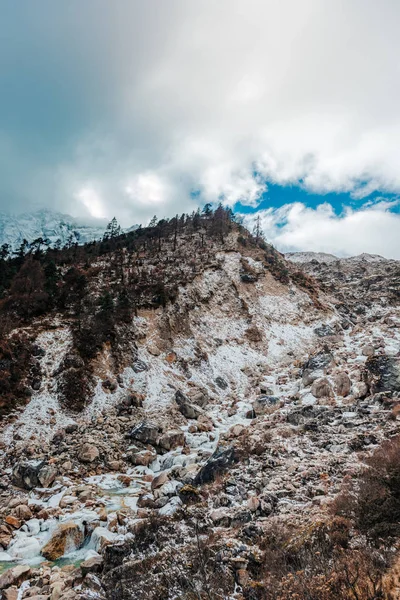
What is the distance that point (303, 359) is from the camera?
35969 millimetres

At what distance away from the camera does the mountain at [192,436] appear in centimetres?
873

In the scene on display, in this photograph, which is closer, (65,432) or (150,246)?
(65,432)

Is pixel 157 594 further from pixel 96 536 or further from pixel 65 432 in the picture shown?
pixel 65 432

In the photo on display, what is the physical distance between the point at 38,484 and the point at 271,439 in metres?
13.3

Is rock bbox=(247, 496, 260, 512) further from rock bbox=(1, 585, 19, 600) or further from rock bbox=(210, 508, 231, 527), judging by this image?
rock bbox=(1, 585, 19, 600)

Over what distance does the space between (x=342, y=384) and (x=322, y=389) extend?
5.58 ft

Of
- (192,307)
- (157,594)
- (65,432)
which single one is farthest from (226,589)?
(192,307)

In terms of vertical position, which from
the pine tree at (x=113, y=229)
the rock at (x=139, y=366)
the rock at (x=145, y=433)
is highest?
the pine tree at (x=113, y=229)

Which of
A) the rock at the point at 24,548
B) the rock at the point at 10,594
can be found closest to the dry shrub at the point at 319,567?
the rock at the point at 10,594

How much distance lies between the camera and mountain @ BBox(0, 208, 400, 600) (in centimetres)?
873

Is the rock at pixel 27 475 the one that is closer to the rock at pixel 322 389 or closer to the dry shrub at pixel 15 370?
the dry shrub at pixel 15 370

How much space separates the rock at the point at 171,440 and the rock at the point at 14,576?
1115cm

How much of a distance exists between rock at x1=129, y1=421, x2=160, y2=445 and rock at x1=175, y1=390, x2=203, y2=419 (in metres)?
3.78

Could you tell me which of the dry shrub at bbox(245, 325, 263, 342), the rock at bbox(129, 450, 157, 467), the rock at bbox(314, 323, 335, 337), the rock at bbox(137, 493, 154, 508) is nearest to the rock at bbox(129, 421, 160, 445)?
the rock at bbox(129, 450, 157, 467)
